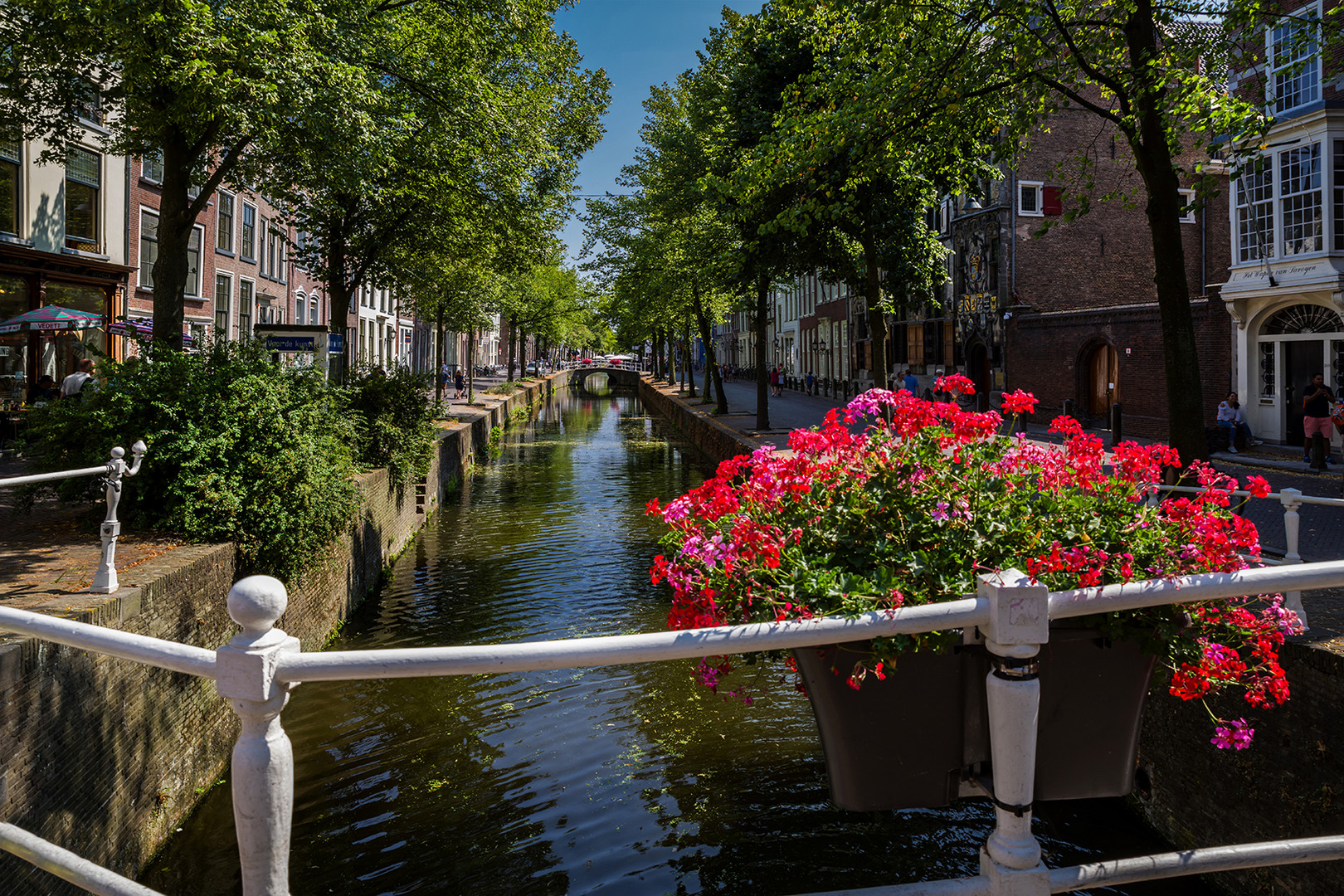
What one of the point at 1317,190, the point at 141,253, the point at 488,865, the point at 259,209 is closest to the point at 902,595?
the point at 488,865

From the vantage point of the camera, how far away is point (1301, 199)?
19281 mm

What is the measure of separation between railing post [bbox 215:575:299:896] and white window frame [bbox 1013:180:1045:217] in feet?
111

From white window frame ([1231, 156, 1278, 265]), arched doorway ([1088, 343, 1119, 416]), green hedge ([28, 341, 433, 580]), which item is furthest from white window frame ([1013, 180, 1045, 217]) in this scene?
green hedge ([28, 341, 433, 580])

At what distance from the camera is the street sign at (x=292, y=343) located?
14.9 m

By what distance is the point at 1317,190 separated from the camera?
1880 centimetres

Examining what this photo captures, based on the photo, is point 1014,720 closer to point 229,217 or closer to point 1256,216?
point 1256,216

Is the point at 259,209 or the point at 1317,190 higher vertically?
the point at 259,209

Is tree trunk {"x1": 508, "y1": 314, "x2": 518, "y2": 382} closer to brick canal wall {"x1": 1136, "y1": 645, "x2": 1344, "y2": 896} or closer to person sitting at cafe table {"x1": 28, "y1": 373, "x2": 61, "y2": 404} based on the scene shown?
person sitting at cafe table {"x1": 28, "y1": 373, "x2": 61, "y2": 404}

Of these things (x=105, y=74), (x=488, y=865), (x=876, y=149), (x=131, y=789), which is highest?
(x=105, y=74)

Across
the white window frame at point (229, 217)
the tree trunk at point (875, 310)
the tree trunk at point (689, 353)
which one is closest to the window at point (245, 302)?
the white window frame at point (229, 217)

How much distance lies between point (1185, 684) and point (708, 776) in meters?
4.49

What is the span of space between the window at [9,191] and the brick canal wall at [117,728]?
49.7 feet

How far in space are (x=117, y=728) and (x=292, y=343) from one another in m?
11.0

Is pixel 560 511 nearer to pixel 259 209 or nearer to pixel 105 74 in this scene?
pixel 105 74
